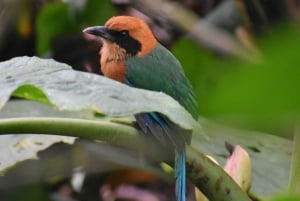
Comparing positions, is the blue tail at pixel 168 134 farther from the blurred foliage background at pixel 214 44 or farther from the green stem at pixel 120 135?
the green stem at pixel 120 135

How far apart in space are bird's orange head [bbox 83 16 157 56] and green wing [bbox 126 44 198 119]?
54 mm

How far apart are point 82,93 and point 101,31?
42.7 inches

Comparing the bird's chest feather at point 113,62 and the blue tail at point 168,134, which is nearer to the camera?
the blue tail at point 168,134

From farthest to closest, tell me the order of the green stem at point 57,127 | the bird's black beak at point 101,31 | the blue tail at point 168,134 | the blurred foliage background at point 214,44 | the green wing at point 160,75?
Answer: 1. the bird's black beak at point 101,31
2. the green wing at point 160,75
3. the blue tail at point 168,134
4. the green stem at point 57,127
5. the blurred foliage background at point 214,44

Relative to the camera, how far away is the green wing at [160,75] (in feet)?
5.17

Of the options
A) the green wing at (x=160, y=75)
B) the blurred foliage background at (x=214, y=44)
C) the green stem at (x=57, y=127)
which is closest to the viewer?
the blurred foliage background at (x=214, y=44)

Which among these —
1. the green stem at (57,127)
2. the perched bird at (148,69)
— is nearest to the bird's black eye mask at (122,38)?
the perched bird at (148,69)

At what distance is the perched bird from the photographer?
1.45 metres

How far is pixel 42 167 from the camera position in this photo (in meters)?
2.29

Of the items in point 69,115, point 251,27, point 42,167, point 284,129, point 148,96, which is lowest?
point 42,167

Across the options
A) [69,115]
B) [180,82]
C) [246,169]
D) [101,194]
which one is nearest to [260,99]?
[246,169]

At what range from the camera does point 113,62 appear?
1.84 meters

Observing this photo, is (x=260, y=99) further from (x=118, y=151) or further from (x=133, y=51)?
(x=118, y=151)

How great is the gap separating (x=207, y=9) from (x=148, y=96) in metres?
2.28
